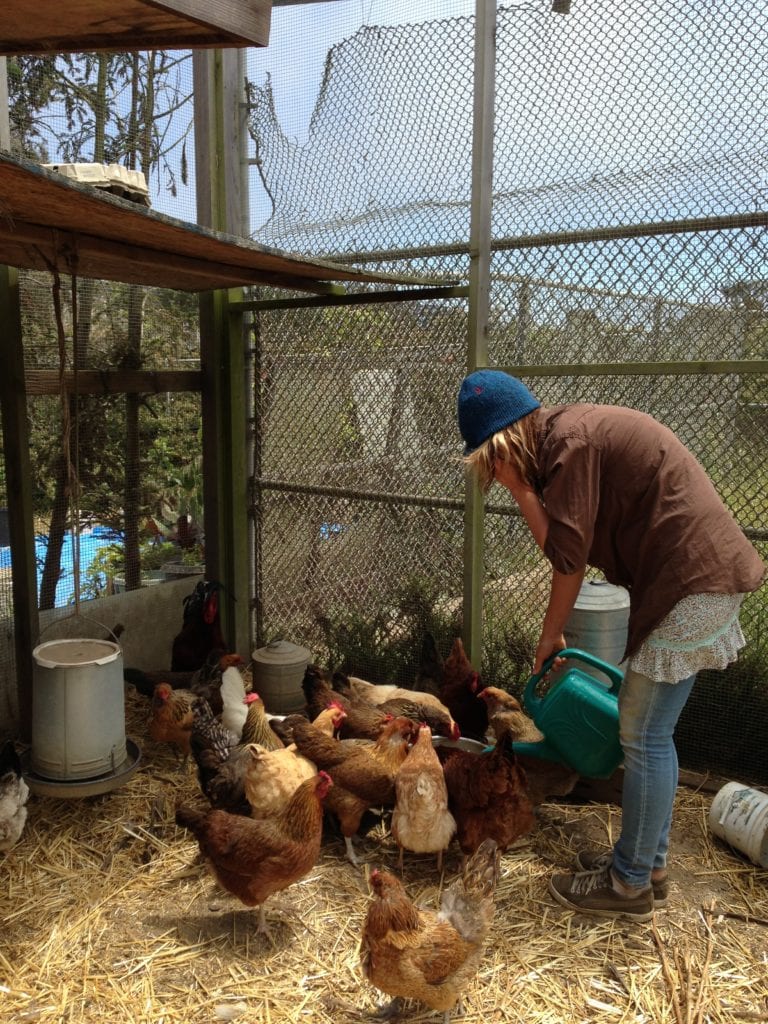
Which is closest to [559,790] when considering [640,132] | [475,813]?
[475,813]

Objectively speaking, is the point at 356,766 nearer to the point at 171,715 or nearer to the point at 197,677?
the point at 171,715

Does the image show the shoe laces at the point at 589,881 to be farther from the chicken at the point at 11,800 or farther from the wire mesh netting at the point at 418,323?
the chicken at the point at 11,800

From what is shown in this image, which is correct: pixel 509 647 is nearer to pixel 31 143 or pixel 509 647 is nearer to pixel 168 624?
pixel 168 624

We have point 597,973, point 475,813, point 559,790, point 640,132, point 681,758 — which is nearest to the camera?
point 597,973

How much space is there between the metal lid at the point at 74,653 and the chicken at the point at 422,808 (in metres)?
1.32

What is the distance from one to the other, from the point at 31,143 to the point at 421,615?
3172 mm

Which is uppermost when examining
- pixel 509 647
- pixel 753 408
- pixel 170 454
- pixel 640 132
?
pixel 640 132

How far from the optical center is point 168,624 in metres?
4.84

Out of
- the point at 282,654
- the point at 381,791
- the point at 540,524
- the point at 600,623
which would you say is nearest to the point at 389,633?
the point at 282,654

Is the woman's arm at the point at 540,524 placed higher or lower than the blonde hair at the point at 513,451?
lower

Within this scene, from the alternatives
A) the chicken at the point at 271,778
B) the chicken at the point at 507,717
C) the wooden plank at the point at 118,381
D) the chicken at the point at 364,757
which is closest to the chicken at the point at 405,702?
the chicken at the point at 507,717

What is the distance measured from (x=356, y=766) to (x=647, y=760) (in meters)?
1.17

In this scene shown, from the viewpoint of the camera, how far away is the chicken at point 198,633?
178 inches

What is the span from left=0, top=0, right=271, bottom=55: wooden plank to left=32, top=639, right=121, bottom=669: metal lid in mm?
2167
